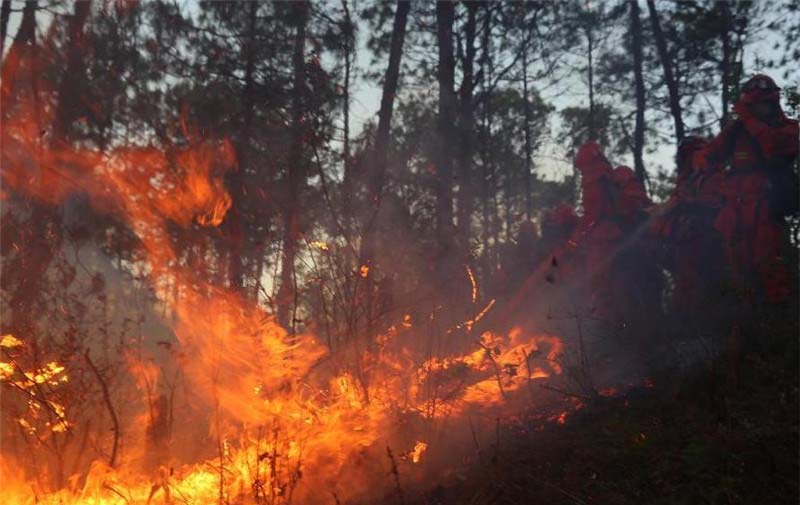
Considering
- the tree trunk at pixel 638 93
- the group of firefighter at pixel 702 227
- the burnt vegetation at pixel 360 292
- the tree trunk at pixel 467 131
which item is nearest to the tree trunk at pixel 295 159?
the burnt vegetation at pixel 360 292

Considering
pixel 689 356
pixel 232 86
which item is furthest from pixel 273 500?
pixel 232 86

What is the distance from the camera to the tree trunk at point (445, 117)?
37.7ft

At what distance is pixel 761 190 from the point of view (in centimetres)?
716

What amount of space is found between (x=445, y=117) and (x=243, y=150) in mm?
3637

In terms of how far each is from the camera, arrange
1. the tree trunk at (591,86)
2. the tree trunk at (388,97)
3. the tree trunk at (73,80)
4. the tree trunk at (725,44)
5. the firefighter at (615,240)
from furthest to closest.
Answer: the tree trunk at (591,86) < the tree trunk at (725,44) < the tree trunk at (73,80) < the tree trunk at (388,97) < the firefighter at (615,240)

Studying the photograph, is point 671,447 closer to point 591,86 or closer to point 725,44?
point 725,44

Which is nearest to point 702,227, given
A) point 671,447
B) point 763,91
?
point 763,91

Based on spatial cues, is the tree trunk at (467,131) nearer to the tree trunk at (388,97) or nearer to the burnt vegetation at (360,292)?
the burnt vegetation at (360,292)

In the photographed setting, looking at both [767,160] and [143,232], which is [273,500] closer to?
[767,160]

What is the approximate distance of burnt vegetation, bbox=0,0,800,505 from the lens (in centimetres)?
546

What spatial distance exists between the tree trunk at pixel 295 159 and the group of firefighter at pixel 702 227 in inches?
153

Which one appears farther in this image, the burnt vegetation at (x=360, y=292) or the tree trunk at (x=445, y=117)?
the tree trunk at (x=445, y=117)

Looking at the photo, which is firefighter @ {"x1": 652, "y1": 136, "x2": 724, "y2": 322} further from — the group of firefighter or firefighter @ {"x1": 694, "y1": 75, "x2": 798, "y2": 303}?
firefighter @ {"x1": 694, "y1": 75, "x2": 798, "y2": 303}

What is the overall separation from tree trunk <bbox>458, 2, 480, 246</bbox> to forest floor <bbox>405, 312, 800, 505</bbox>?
6029mm
